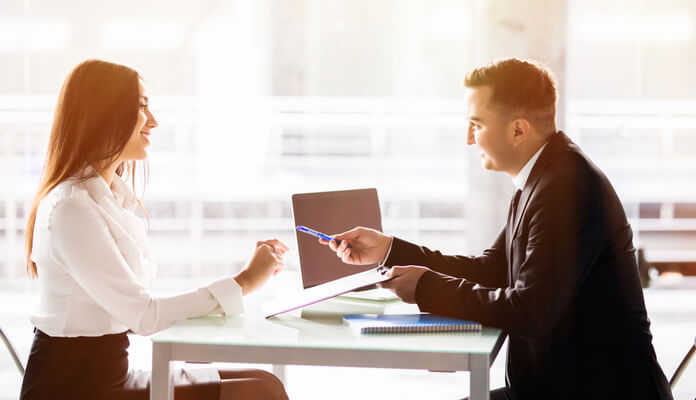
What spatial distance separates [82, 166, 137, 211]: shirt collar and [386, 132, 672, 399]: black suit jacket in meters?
0.66

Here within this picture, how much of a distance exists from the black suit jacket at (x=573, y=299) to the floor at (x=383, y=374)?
4.64ft

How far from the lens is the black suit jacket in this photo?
1.25 meters

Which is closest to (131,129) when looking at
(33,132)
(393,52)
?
(393,52)

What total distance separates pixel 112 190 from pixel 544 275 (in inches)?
37.9

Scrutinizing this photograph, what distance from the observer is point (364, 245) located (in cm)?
163

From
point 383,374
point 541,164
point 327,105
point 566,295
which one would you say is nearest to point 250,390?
point 566,295

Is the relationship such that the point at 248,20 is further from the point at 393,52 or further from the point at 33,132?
the point at 33,132

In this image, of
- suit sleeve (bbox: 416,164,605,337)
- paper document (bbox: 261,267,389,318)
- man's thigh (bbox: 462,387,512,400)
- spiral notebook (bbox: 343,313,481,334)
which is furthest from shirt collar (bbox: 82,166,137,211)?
man's thigh (bbox: 462,387,512,400)

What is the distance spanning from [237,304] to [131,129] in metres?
0.44

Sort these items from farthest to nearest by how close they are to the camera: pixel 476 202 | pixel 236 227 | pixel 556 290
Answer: pixel 236 227, pixel 476 202, pixel 556 290

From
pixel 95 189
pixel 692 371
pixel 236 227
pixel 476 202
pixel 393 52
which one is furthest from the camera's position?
pixel 236 227

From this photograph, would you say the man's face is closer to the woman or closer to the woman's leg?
the woman

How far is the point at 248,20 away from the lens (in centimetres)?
389

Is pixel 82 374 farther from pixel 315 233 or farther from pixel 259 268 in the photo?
pixel 315 233
